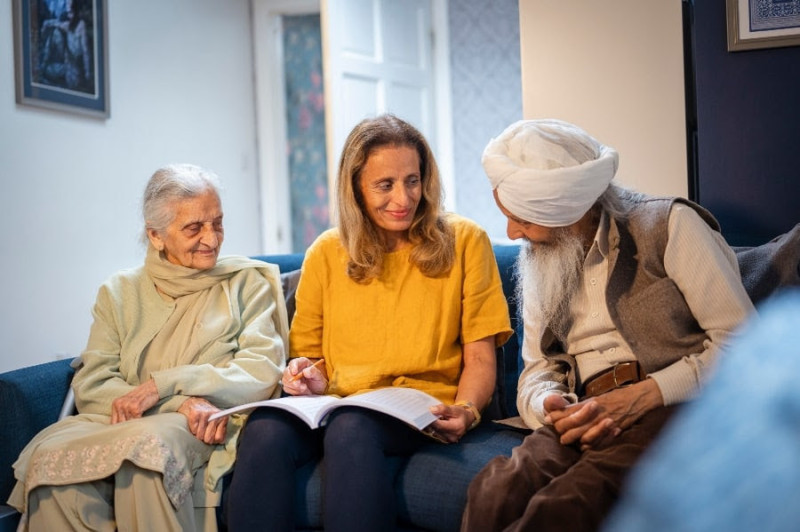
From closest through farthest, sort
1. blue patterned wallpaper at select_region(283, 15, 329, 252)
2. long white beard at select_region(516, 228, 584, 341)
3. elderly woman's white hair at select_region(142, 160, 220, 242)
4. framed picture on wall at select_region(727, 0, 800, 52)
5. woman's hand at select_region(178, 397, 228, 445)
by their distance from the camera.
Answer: long white beard at select_region(516, 228, 584, 341) < woman's hand at select_region(178, 397, 228, 445) < elderly woman's white hair at select_region(142, 160, 220, 242) < framed picture on wall at select_region(727, 0, 800, 52) < blue patterned wallpaper at select_region(283, 15, 329, 252)

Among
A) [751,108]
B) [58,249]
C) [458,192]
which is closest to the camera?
[751,108]

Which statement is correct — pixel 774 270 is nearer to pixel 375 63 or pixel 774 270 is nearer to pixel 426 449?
pixel 426 449

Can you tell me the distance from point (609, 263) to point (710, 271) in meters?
0.22

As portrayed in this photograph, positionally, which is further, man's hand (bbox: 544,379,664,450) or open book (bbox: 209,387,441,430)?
open book (bbox: 209,387,441,430)

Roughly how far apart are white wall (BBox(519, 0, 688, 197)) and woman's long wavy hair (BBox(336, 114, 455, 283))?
39.1 inches

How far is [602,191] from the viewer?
6.75 feet

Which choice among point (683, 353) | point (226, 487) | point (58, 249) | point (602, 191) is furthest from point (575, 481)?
point (58, 249)

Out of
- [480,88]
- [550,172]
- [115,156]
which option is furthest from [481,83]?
[550,172]

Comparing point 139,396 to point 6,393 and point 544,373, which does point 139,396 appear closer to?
point 6,393

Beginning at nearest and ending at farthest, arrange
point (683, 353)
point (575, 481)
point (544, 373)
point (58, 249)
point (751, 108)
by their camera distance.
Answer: point (575, 481), point (683, 353), point (544, 373), point (751, 108), point (58, 249)

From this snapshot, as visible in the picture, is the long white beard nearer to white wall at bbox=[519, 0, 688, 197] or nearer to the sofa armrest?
white wall at bbox=[519, 0, 688, 197]

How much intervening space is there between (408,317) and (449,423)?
34cm

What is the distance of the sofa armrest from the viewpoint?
2277mm

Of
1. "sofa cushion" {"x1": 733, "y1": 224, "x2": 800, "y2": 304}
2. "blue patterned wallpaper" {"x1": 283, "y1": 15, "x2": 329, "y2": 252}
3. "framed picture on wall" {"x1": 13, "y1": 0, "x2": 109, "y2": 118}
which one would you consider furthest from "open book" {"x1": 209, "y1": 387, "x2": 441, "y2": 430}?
"blue patterned wallpaper" {"x1": 283, "y1": 15, "x2": 329, "y2": 252}
